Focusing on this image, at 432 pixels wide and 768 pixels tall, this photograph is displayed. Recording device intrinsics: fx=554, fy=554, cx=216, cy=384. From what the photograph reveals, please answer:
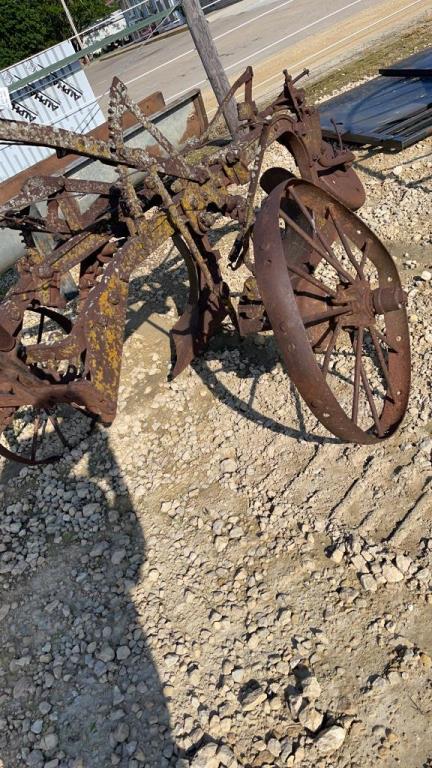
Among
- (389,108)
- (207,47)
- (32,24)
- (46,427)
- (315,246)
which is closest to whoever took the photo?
(315,246)

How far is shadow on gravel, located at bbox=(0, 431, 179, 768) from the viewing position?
3.02m

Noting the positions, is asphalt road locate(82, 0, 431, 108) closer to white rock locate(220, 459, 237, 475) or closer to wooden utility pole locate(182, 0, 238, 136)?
wooden utility pole locate(182, 0, 238, 136)

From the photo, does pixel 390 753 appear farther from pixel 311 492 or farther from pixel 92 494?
pixel 92 494

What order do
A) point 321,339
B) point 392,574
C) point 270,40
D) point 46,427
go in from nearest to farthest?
1. point 392,574
2. point 321,339
3. point 46,427
4. point 270,40

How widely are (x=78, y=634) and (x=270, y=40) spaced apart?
18.3 metres

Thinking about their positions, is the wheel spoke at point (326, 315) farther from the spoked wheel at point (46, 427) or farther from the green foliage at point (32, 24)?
the green foliage at point (32, 24)

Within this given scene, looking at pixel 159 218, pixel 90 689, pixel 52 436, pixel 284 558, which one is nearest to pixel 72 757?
pixel 90 689

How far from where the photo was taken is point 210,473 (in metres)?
4.27

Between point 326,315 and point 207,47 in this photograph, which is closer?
point 326,315

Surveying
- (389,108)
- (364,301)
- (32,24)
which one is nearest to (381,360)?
(364,301)

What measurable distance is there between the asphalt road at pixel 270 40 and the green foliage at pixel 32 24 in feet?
27.8

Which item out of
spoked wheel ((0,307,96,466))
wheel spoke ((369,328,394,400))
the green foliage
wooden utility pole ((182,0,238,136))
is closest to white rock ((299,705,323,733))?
wheel spoke ((369,328,394,400))

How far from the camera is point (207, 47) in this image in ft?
28.0

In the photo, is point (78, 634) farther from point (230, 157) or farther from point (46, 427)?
point (230, 157)
